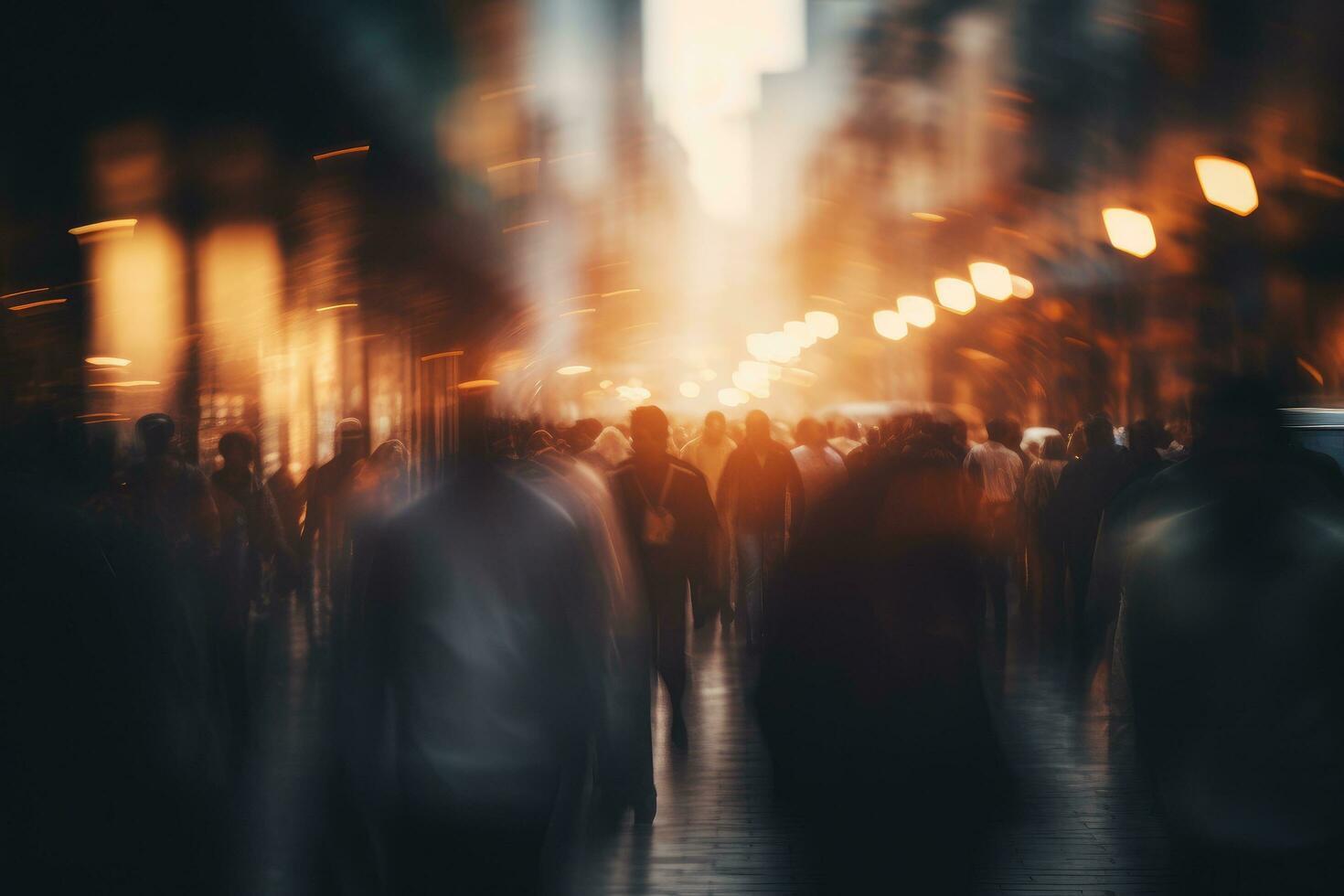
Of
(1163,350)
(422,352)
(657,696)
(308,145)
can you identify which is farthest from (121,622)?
(1163,350)

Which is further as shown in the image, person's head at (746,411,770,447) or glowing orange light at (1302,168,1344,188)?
glowing orange light at (1302,168,1344,188)

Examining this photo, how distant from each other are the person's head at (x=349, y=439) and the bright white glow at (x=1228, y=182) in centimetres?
685

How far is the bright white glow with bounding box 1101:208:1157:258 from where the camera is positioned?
39.4 ft

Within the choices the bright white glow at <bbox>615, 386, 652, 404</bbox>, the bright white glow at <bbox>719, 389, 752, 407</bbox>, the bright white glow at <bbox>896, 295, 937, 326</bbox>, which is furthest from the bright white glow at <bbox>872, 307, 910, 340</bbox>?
the bright white glow at <bbox>615, 386, 652, 404</bbox>

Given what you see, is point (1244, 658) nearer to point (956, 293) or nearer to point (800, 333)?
point (956, 293)

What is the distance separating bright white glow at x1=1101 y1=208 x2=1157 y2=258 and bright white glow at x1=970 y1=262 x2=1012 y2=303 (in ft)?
7.71

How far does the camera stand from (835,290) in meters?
31.2

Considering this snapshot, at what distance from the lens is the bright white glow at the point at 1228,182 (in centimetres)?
1107

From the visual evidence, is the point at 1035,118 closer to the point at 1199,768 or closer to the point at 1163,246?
the point at 1163,246

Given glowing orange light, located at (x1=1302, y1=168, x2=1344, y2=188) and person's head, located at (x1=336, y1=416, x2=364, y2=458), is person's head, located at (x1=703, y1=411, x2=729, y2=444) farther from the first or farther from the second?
glowing orange light, located at (x1=1302, y1=168, x2=1344, y2=188)

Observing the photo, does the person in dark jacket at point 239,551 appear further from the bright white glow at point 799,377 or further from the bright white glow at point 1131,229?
the bright white glow at point 799,377

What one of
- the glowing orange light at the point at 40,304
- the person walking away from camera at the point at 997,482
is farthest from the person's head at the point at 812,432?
the glowing orange light at the point at 40,304

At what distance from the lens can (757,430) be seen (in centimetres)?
1141

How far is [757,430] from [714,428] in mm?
2221
